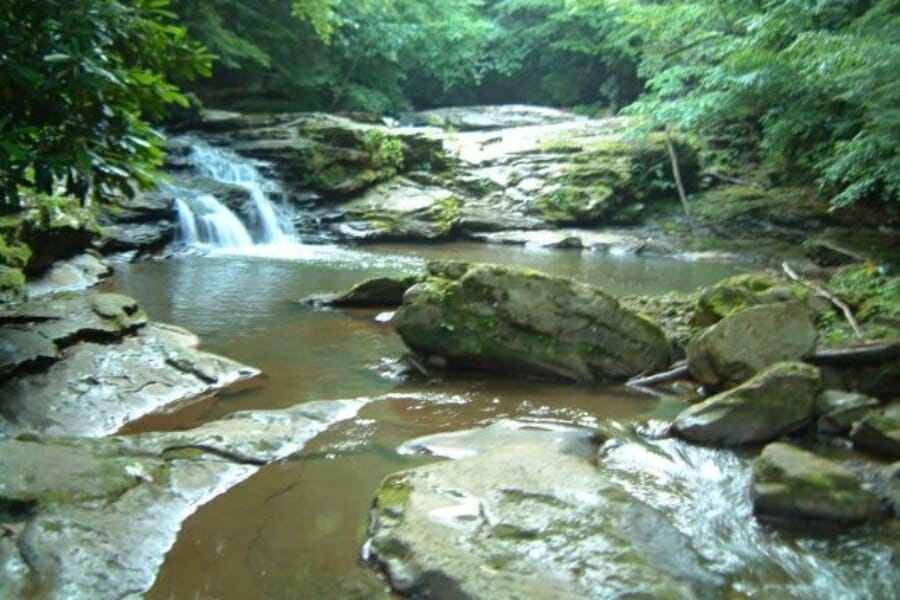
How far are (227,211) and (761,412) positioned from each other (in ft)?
42.0

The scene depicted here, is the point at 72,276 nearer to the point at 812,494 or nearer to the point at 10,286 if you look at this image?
the point at 10,286

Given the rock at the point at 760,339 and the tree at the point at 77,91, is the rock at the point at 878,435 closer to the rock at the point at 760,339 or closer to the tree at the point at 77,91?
the rock at the point at 760,339

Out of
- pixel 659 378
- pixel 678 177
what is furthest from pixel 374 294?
pixel 678 177

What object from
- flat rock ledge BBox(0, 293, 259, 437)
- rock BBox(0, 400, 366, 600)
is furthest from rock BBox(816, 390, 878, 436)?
flat rock ledge BBox(0, 293, 259, 437)

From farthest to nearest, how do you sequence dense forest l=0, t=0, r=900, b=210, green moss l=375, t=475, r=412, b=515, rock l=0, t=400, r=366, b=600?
1. dense forest l=0, t=0, r=900, b=210
2. green moss l=375, t=475, r=412, b=515
3. rock l=0, t=400, r=366, b=600

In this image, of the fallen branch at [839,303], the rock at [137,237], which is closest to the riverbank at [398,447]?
the fallen branch at [839,303]

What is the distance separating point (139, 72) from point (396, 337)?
3510 millimetres

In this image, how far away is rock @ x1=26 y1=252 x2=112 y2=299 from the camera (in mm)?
8859

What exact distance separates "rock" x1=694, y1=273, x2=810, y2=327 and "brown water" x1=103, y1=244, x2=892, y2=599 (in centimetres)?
126

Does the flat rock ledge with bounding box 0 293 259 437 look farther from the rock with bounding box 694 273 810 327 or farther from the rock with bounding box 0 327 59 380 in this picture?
the rock with bounding box 694 273 810 327

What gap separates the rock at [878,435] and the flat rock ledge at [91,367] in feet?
13.5

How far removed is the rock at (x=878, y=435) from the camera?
4.10 metres

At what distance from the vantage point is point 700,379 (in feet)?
18.5

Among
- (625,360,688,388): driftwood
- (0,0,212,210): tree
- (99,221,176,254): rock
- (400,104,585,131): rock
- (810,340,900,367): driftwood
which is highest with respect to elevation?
(400,104,585,131): rock
